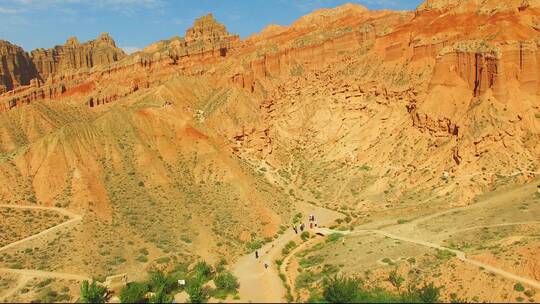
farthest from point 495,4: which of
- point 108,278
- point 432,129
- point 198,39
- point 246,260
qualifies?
point 198,39

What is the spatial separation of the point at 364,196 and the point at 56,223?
2766cm

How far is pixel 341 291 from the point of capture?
29.1 metres

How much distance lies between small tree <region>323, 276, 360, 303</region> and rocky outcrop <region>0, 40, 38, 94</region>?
12200 centimetres

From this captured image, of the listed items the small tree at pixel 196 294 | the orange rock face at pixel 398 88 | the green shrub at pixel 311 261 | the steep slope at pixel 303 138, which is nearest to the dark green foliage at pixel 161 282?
the small tree at pixel 196 294

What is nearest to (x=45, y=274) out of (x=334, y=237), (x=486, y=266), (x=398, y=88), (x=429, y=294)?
(x=334, y=237)

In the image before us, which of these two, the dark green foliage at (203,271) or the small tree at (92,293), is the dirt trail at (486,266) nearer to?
the dark green foliage at (203,271)

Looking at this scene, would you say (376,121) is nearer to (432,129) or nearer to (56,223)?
(432,129)

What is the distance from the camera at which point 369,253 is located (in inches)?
1485

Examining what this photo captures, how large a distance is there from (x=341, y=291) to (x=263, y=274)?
880cm

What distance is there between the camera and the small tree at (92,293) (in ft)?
101

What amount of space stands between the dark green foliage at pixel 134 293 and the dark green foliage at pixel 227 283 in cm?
426

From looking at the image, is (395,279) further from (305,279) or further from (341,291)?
(305,279)

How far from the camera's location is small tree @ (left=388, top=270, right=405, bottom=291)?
3225 cm

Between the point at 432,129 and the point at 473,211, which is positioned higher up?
the point at 432,129
